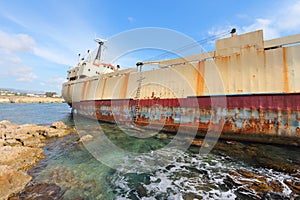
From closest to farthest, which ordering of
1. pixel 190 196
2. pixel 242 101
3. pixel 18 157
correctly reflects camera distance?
pixel 190 196, pixel 18 157, pixel 242 101

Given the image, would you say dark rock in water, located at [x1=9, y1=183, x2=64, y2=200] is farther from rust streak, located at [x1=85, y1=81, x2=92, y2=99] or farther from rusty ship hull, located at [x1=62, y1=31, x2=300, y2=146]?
rust streak, located at [x1=85, y1=81, x2=92, y2=99]

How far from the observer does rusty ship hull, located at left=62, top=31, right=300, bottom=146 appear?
6500mm

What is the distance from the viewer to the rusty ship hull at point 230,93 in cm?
650

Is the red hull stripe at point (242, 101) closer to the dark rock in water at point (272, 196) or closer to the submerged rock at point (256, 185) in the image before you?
the submerged rock at point (256, 185)

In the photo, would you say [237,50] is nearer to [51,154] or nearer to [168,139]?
[168,139]

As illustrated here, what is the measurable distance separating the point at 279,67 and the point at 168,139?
21.8ft

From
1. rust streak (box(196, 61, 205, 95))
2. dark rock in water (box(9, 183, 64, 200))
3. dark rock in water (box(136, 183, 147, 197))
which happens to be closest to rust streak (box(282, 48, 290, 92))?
rust streak (box(196, 61, 205, 95))

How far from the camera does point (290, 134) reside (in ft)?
20.3

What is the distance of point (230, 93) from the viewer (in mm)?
7816

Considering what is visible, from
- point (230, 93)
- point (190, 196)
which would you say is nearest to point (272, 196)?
point (190, 196)

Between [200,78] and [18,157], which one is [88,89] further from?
[200,78]

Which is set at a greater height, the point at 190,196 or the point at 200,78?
the point at 200,78

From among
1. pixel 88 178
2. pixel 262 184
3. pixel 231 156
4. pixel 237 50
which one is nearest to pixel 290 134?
pixel 231 156

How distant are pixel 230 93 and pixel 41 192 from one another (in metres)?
8.67
